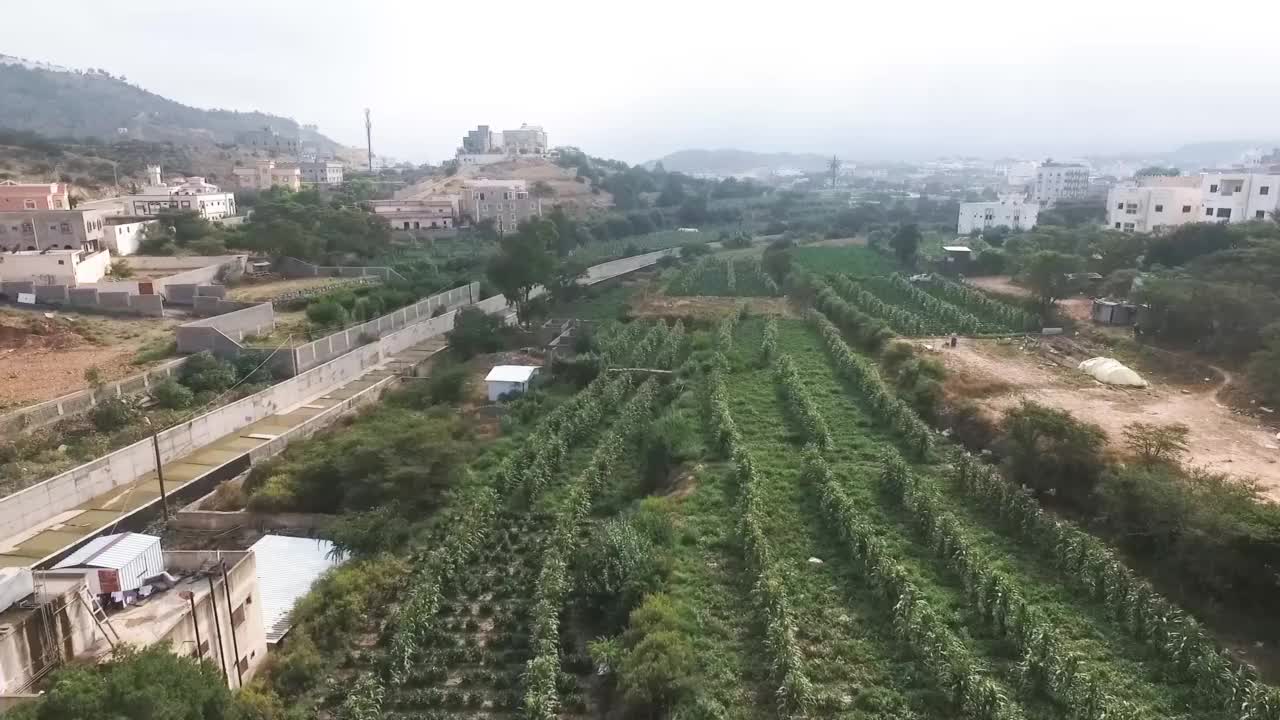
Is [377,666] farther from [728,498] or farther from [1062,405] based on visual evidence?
[1062,405]

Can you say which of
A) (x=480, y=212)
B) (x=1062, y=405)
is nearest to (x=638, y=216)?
(x=480, y=212)

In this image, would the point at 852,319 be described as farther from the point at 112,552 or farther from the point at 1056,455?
the point at 112,552

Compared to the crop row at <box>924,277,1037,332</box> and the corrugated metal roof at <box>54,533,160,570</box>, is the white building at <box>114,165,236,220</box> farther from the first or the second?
the crop row at <box>924,277,1037,332</box>

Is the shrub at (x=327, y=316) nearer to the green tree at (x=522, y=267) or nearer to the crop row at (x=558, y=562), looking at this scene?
the green tree at (x=522, y=267)

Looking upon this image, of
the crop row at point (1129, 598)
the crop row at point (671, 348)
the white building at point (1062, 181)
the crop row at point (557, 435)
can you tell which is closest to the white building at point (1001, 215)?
the white building at point (1062, 181)

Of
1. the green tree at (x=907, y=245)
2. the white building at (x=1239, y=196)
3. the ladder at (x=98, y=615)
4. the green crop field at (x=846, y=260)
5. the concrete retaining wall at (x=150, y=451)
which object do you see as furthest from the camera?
the green tree at (x=907, y=245)

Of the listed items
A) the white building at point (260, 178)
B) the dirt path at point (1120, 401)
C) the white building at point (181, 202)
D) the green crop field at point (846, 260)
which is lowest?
the dirt path at point (1120, 401)
